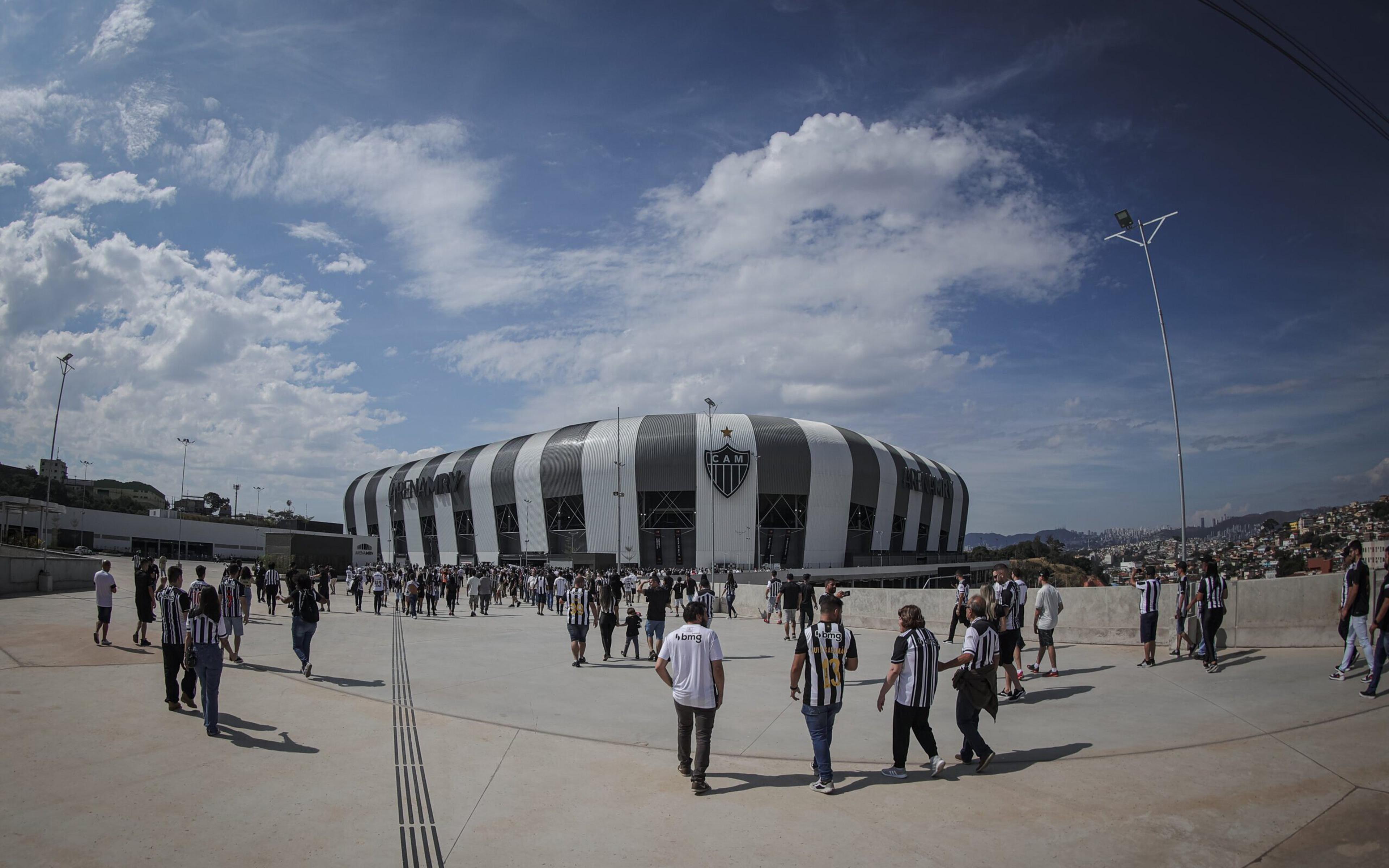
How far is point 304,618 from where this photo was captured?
11430 millimetres

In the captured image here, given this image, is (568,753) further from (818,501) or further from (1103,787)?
(818,501)

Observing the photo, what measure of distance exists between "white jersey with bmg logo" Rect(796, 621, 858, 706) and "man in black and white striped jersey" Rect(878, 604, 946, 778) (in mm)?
480

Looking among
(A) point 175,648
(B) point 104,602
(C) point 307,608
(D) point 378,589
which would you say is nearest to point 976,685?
(A) point 175,648

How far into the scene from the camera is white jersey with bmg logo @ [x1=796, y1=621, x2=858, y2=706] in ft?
18.9

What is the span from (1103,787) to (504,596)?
124 ft

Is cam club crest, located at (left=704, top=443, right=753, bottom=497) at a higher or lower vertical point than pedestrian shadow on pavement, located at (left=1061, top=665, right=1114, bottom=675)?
higher

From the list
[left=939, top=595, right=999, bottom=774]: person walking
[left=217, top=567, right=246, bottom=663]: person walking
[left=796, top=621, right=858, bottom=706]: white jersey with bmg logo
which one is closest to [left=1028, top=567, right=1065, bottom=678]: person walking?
[left=939, top=595, right=999, bottom=774]: person walking

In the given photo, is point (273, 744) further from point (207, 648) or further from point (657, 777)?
point (657, 777)

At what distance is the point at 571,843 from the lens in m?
4.78

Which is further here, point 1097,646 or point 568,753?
point 1097,646

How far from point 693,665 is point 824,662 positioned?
1105 mm

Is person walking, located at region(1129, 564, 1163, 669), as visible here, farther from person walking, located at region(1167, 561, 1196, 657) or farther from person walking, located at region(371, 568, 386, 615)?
person walking, located at region(371, 568, 386, 615)

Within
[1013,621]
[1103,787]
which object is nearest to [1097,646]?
[1013,621]

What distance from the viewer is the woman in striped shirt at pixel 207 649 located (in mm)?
7336
